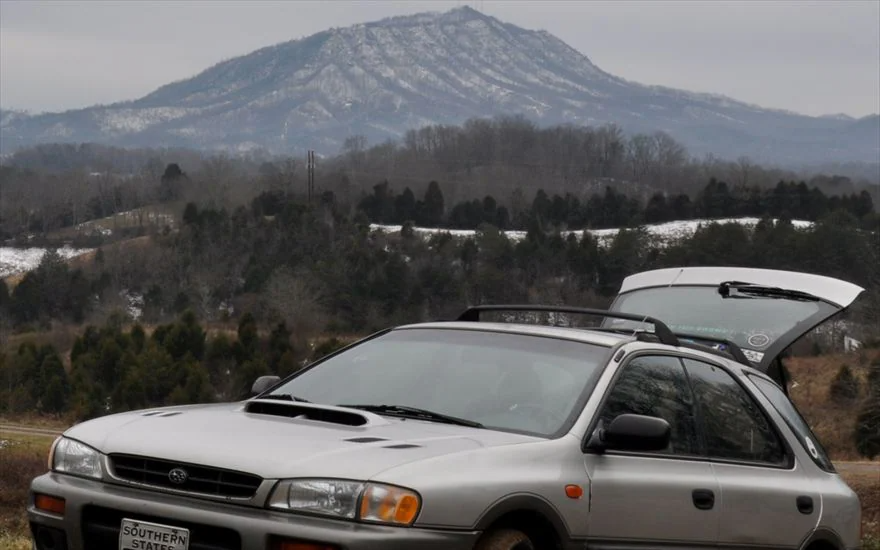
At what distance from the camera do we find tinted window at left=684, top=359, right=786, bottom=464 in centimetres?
654

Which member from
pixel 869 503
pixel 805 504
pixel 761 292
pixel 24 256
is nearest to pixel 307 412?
pixel 805 504

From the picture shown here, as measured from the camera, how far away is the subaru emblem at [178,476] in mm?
5133

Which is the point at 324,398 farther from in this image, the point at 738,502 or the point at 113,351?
the point at 113,351

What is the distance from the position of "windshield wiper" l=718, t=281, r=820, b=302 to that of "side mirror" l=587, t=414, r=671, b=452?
5551mm

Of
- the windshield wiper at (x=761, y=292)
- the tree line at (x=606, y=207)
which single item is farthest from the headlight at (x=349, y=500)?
the tree line at (x=606, y=207)

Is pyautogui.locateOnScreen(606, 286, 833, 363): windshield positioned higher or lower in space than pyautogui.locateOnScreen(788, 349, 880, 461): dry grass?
higher

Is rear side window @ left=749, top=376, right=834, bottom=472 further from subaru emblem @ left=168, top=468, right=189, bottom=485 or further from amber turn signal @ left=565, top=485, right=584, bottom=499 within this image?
subaru emblem @ left=168, top=468, right=189, bottom=485

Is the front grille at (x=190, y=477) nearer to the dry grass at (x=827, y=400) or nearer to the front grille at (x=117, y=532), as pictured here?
the front grille at (x=117, y=532)

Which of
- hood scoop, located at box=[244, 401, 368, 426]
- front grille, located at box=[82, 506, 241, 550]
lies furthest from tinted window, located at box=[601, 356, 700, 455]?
front grille, located at box=[82, 506, 241, 550]

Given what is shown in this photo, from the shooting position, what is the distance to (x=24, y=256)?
482 feet

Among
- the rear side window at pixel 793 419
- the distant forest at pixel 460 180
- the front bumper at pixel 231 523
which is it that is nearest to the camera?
the front bumper at pixel 231 523

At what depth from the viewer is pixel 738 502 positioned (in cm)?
643

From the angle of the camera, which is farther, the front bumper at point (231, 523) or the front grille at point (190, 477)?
the front grille at point (190, 477)

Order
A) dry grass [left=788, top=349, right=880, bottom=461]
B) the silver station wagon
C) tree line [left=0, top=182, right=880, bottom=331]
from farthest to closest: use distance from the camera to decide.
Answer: tree line [left=0, top=182, right=880, bottom=331] → dry grass [left=788, top=349, right=880, bottom=461] → the silver station wagon
